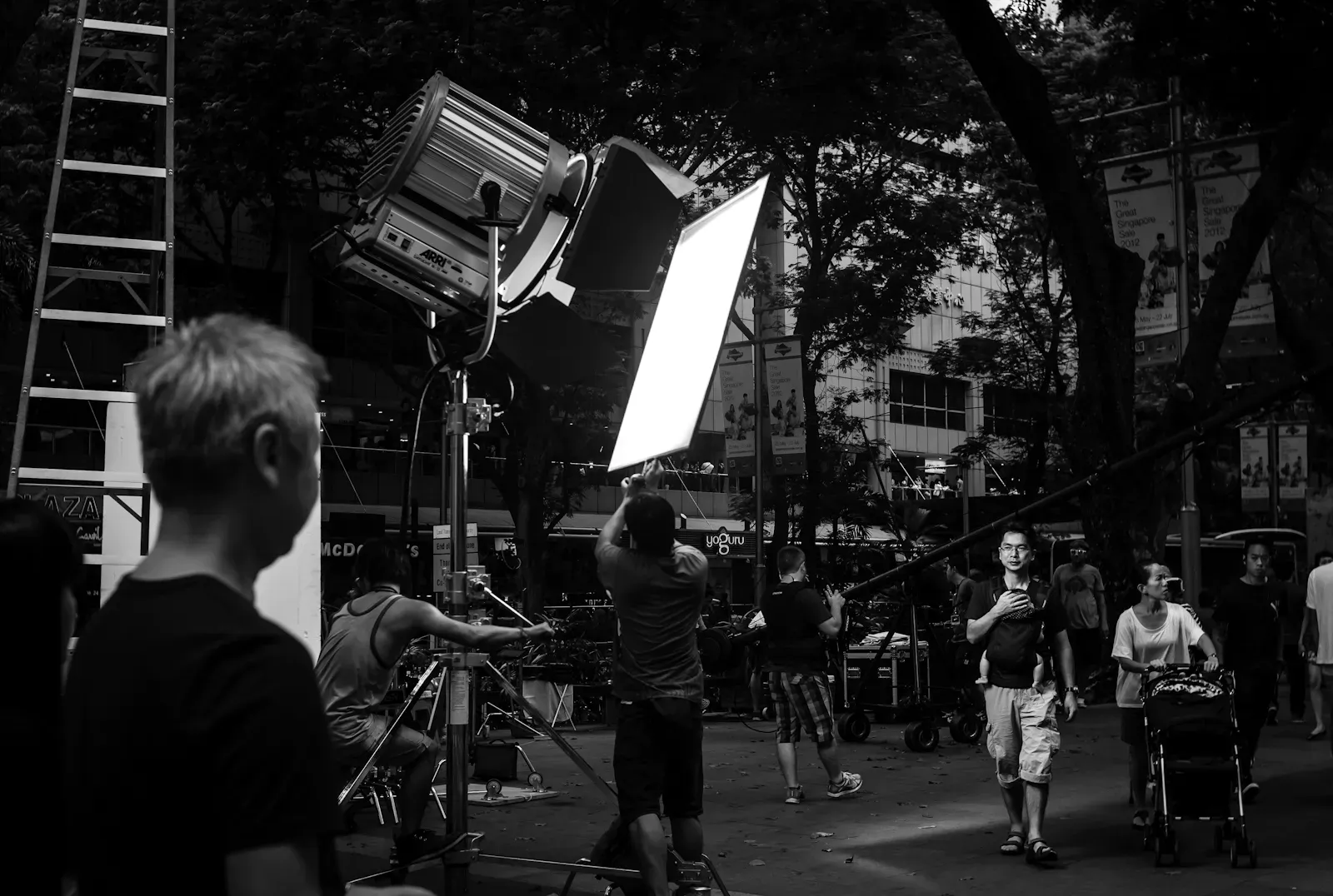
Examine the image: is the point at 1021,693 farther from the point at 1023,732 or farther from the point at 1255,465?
the point at 1255,465

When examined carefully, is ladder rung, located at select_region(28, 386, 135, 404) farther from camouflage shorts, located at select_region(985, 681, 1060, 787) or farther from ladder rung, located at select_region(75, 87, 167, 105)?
camouflage shorts, located at select_region(985, 681, 1060, 787)

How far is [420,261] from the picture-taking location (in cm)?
547

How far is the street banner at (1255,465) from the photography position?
31484mm

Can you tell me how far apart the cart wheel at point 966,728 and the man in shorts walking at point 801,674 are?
4228 millimetres

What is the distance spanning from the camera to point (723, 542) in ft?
121

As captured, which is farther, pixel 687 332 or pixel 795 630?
pixel 795 630

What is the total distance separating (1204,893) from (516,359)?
4748mm

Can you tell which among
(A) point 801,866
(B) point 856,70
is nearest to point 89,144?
(B) point 856,70

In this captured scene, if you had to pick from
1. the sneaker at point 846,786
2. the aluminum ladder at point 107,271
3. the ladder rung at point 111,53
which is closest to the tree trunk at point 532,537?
the sneaker at point 846,786

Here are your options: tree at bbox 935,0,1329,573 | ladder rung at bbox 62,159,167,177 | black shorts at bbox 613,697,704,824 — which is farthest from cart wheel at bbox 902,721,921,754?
ladder rung at bbox 62,159,167,177

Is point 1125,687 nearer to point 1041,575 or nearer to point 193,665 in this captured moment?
point 193,665

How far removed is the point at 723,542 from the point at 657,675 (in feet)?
100

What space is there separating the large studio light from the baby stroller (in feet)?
16.6

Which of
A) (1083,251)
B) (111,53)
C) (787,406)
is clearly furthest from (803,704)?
(787,406)
